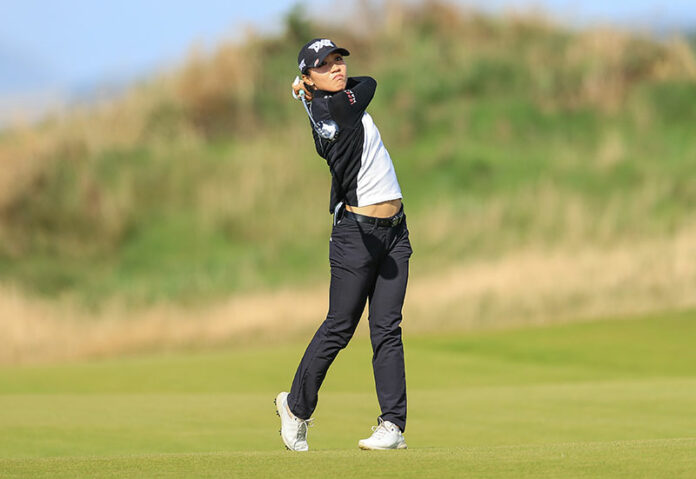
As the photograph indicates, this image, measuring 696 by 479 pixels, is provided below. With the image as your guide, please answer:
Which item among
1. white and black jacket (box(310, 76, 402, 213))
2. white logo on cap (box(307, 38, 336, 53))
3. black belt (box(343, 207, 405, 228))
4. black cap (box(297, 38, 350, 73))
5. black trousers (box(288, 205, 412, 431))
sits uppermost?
white logo on cap (box(307, 38, 336, 53))

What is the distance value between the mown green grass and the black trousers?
15.2 inches

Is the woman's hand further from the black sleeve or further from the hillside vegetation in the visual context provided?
the hillside vegetation

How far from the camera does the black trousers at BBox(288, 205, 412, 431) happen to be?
5835mm

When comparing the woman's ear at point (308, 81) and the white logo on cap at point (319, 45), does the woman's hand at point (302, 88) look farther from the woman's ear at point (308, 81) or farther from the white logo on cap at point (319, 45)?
the white logo on cap at point (319, 45)

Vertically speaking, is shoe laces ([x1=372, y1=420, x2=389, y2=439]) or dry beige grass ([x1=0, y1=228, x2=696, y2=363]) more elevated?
dry beige grass ([x1=0, y1=228, x2=696, y2=363])

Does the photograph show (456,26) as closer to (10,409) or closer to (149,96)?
(149,96)

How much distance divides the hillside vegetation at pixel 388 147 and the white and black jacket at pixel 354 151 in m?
21.0

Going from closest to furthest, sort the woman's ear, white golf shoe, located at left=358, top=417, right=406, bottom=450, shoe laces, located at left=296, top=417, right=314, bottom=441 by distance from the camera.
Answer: white golf shoe, located at left=358, top=417, right=406, bottom=450 → the woman's ear → shoe laces, located at left=296, top=417, right=314, bottom=441

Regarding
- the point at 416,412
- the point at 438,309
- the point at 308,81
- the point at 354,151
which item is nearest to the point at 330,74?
the point at 308,81

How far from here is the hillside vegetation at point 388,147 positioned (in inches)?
1161

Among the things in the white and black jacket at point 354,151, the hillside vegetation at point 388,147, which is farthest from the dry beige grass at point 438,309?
the white and black jacket at point 354,151

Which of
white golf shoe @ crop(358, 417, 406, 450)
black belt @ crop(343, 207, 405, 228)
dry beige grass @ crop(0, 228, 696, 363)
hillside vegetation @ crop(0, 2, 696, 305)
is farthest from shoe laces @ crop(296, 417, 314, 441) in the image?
hillside vegetation @ crop(0, 2, 696, 305)

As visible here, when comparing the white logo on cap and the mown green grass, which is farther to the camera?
the white logo on cap

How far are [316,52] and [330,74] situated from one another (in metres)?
0.12
